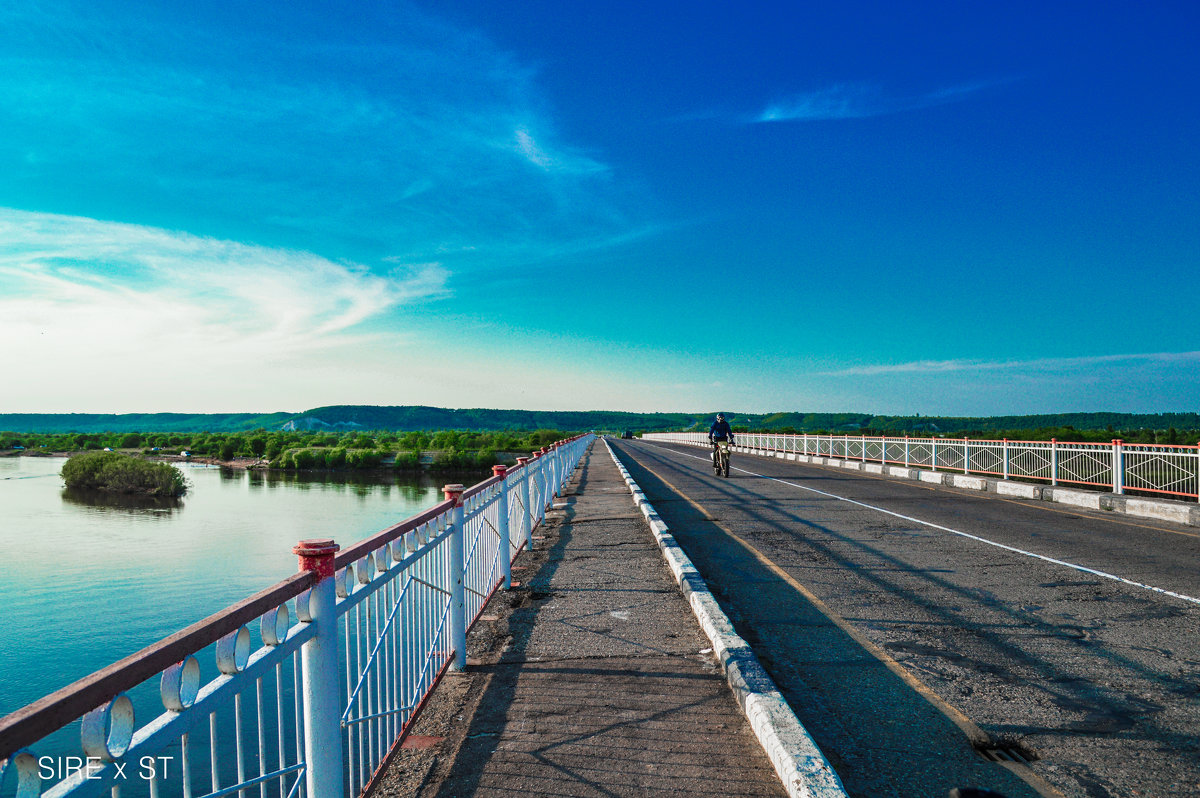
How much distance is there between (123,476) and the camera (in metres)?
52.1

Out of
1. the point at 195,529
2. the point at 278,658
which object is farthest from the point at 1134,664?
the point at 195,529

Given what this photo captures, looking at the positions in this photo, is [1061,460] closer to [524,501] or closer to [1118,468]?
[1118,468]

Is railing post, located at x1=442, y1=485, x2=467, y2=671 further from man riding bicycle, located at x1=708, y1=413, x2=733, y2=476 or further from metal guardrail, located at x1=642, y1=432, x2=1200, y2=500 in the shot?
man riding bicycle, located at x1=708, y1=413, x2=733, y2=476

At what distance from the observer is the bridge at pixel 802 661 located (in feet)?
7.40

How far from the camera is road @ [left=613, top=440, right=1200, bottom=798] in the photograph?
12.0 feet

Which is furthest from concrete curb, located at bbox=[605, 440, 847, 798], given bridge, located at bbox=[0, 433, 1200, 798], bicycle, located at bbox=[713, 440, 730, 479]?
bicycle, located at bbox=[713, 440, 730, 479]

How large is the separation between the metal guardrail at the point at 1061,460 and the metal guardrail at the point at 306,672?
561 inches

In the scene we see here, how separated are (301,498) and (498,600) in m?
44.9

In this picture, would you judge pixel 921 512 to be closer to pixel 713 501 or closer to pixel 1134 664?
pixel 713 501

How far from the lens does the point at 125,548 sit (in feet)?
87.5

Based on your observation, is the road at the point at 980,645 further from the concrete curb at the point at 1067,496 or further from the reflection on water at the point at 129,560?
the reflection on water at the point at 129,560

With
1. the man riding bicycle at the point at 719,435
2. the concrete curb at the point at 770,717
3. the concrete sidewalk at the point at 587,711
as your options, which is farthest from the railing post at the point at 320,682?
the man riding bicycle at the point at 719,435

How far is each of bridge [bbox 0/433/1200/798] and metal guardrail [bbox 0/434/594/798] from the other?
0.01m

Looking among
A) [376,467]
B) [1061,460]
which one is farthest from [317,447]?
[1061,460]
